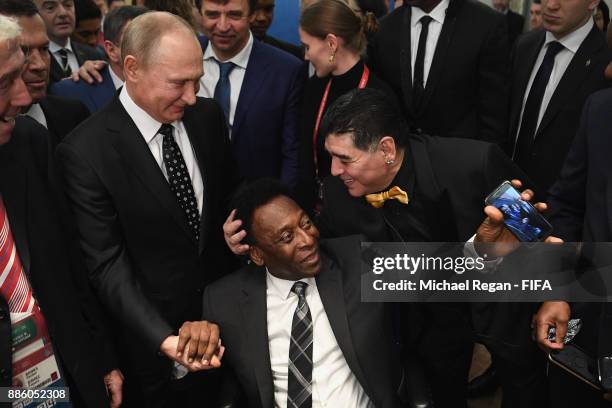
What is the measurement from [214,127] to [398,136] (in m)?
0.80

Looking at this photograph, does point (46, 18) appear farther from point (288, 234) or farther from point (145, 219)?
point (288, 234)

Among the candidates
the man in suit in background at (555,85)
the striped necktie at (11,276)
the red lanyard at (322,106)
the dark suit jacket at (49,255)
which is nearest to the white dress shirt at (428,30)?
the red lanyard at (322,106)

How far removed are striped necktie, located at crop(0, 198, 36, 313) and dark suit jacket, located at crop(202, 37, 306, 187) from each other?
1.37m

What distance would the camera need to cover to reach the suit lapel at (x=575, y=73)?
3426 millimetres

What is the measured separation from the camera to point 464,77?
3430 millimetres

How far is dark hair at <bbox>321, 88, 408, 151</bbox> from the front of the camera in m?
2.48

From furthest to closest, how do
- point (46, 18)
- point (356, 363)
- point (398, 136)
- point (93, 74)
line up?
point (46, 18) < point (93, 74) < point (398, 136) < point (356, 363)

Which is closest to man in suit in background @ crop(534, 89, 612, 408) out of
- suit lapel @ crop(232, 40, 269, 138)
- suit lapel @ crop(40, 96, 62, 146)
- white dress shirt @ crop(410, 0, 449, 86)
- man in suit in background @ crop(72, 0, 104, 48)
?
white dress shirt @ crop(410, 0, 449, 86)

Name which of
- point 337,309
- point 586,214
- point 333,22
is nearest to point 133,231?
point 337,309

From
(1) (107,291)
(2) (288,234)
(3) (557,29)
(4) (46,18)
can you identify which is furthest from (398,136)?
(4) (46,18)

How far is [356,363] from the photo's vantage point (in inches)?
94.0

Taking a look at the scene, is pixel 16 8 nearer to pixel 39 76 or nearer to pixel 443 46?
pixel 39 76

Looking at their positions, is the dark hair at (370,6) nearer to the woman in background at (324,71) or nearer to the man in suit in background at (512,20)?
the woman in background at (324,71)

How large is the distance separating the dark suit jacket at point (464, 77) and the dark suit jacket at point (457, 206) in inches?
36.3
